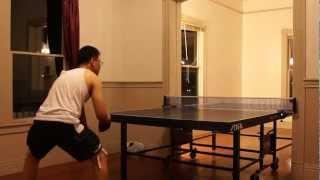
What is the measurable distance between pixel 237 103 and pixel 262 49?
16.7 ft

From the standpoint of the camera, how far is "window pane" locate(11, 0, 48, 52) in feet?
15.3

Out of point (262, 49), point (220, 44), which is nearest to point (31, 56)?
point (220, 44)

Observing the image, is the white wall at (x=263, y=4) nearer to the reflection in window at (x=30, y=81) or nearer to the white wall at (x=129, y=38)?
the white wall at (x=129, y=38)

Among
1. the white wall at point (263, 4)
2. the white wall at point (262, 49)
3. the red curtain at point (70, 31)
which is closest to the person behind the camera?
the red curtain at point (70, 31)

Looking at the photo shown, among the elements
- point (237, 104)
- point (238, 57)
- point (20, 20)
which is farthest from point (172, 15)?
point (238, 57)

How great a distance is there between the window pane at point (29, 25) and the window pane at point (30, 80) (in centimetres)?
15

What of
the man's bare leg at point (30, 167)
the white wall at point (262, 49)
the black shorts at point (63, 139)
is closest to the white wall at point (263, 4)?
the white wall at point (262, 49)

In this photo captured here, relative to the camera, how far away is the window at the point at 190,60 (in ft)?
25.3

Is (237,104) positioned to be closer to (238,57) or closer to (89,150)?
(89,150)

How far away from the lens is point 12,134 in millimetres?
4434

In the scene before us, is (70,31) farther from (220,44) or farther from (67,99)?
(220,44)

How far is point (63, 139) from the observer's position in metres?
2.95

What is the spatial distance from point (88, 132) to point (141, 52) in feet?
10.4

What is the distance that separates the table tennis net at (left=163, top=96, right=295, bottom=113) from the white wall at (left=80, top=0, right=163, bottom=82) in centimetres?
82
